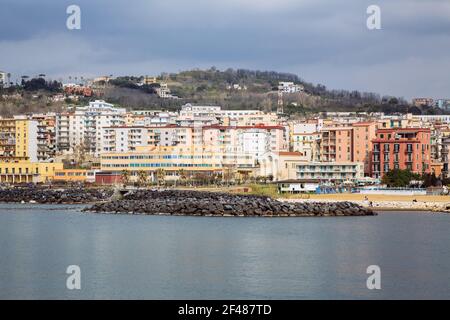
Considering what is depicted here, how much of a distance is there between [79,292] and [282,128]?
178ft

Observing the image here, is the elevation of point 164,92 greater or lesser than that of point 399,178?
greater

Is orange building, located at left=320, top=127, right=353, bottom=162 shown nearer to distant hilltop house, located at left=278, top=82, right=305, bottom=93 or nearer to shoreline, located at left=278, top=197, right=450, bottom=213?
shoreline, located at left=278, top=197, right=450, bottom=213

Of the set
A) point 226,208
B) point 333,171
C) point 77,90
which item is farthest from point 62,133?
point 226,208

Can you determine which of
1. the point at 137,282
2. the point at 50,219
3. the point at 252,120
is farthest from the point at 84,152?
the point at 137,282

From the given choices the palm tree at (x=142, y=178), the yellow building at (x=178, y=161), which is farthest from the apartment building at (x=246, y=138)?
the palm tree at (x=142, y=178)

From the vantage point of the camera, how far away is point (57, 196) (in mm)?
49156

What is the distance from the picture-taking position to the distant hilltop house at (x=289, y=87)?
132000 millimetres

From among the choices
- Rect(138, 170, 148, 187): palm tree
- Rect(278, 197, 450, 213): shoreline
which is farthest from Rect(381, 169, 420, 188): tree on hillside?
Rect(138, 170, 148, 187): palm tree

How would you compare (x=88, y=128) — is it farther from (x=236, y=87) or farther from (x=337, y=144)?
(x=236, y=87)

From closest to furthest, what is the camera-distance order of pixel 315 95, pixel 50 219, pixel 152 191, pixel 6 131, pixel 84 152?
pixel 50 219 → pixel 152 191 → pixel 6 131 → pixel 84 152 → pixel 315 95

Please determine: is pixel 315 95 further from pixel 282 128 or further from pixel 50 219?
pixel 50 219

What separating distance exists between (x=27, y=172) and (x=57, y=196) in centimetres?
1544

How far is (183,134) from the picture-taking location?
69.9 meters

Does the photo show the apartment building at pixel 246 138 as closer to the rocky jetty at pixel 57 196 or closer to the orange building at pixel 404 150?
the orange building at pixel 404 150
